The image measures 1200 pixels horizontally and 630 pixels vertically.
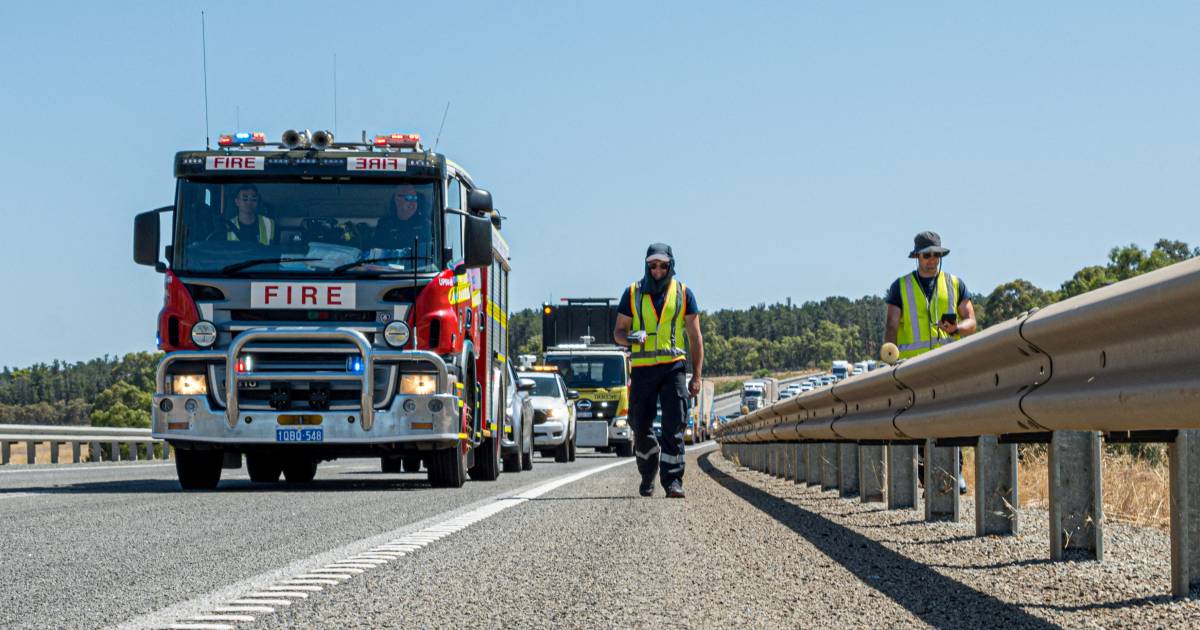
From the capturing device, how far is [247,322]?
12516 millimetres

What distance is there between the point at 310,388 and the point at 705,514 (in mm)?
4648

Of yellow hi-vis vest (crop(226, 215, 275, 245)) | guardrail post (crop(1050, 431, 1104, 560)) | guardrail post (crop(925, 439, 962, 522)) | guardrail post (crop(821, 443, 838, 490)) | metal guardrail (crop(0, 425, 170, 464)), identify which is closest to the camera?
guardrail post (crop(1050, 431, 1104, 560))

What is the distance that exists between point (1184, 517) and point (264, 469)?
12.2m

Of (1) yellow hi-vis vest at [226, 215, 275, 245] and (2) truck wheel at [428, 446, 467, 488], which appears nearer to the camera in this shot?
(1) yellow hi-vis vest at [226, 215, 275, 245]

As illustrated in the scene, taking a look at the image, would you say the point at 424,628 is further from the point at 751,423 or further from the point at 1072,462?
the point at 751,423

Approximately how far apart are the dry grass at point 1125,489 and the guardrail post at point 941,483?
0.50 m

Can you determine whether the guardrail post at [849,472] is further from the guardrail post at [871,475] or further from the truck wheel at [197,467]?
the truck wheel at [197,467]

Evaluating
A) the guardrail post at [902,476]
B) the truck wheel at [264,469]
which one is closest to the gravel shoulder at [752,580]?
→ the guardrail post at [902,476]

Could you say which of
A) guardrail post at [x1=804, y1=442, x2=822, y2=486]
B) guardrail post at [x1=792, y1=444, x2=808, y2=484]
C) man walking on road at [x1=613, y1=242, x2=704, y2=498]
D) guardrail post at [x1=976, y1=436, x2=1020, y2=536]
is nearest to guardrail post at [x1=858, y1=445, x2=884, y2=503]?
man walking on road at [x1=613, y1=242, x2=704, y2=498]

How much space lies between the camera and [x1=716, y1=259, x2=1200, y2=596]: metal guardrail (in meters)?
3.98

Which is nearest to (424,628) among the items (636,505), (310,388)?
(636,505)

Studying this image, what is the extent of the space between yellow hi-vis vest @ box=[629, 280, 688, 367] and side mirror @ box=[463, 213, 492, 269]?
6.28 ft

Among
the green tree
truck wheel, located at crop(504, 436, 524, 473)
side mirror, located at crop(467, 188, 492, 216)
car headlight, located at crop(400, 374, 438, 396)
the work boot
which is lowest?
truck wheel, located at crop(504, 436, 524, 473)

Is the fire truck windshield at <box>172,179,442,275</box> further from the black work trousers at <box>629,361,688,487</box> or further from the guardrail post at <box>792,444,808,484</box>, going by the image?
the guardrail post at <box>792,444,808,484</box>
